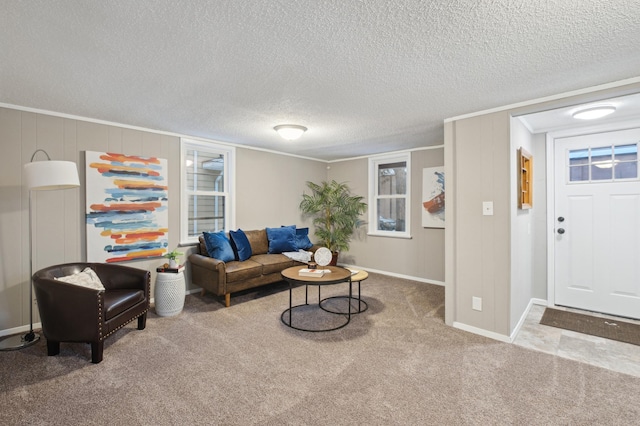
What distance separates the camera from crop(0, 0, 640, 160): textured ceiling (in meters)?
1.53

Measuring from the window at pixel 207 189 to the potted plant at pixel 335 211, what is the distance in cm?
157

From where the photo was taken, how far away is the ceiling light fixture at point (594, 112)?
2885mm

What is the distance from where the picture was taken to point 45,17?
5.20 ft

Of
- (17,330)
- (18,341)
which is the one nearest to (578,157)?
(18,341)

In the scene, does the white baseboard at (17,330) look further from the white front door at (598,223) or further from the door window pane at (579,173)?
the door window pane at (579,173)

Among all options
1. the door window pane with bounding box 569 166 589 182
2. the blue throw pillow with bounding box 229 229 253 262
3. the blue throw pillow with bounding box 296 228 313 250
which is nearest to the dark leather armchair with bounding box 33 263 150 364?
the blue throw pillow with bounding box 229 229 253 262

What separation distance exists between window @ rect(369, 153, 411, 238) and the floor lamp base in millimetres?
4808

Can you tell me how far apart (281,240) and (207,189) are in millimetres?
1416

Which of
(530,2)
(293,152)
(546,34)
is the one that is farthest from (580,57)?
(293,152)

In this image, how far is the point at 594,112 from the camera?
2.96 m

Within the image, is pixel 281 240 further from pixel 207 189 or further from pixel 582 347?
pixel 582 347

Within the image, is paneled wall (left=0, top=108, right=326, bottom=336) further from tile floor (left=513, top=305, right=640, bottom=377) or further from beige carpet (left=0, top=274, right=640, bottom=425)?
tile floor (left=513, top=305, right=640, bottom=377)

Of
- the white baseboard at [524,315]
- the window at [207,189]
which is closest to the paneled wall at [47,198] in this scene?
the window at [207,189]

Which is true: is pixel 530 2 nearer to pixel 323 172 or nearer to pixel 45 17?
pixel 45 17
